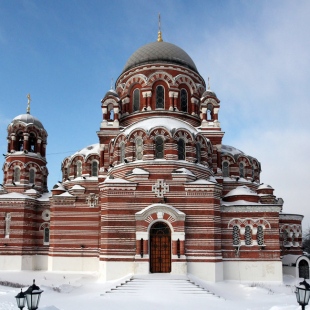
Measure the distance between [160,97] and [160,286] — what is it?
48.8ft

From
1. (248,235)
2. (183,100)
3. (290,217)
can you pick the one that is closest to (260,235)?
(248,235)

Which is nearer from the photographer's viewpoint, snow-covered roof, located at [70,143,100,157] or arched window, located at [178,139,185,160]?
arched window, located at [178,139,185,160]

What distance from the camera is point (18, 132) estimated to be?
31766mm

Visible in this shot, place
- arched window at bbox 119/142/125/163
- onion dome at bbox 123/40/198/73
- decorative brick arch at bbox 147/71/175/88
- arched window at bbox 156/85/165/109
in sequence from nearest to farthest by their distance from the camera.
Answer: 1. arched window at bbox 119/142/125/163
2. arched window at bbox 156/85/165/109
3. decorative brick arch at bbox 147/71/175/88
4. onion dome at bbox 123/40/198/73

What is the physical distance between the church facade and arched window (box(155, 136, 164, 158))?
0.06 m

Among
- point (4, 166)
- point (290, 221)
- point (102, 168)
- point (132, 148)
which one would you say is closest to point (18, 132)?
point (4, 166)

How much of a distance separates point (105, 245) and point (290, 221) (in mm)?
15837

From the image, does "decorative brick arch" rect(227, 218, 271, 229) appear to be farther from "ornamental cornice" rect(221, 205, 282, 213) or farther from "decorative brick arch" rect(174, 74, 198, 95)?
"decorative brick arch" rect(174, 74, 198, 95)

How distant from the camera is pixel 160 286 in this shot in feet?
63.7

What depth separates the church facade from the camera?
22266mm

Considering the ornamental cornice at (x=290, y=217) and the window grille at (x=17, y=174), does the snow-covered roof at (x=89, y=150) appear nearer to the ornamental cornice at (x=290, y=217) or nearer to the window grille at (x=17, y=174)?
the window grille at (x=17, y=174)

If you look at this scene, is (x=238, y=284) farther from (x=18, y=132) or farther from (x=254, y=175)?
(x=18, y=132)

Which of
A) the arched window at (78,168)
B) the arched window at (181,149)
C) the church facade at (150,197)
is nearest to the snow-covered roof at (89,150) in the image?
the church facade at (150,197)

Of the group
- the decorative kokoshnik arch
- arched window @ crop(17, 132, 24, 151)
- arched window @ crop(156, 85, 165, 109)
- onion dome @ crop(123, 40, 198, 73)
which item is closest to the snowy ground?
the decorative kokoshnik arch
